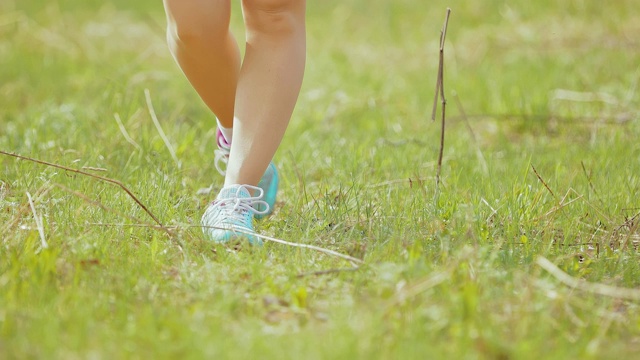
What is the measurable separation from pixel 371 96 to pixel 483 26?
6.24 feet

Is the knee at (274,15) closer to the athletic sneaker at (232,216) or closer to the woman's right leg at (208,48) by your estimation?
the woman's right leg at (208,48)

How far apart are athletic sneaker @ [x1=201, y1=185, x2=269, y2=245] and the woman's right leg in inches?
13.9

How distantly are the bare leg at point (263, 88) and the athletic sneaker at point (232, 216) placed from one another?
0.16 feet

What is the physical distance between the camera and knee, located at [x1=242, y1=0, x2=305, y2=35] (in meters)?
2.48

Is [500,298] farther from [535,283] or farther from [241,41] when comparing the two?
A: [241,41]

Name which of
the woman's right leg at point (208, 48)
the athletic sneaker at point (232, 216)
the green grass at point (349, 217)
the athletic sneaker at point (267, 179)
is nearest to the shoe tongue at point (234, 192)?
the athletic sneaker at point (232, 216)

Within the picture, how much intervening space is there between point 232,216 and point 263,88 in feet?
1.24

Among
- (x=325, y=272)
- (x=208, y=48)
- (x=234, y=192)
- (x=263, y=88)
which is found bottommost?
(x=325, y=272)

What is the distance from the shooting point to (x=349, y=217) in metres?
2.69

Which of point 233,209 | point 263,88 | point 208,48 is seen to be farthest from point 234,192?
point 208,48

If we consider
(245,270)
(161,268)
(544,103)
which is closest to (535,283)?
(245,270)

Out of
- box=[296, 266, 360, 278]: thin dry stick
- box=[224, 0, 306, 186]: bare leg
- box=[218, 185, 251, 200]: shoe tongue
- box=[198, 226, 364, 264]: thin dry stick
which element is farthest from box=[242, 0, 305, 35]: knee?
box=[296, 266, 360, 278]: thin dry stick

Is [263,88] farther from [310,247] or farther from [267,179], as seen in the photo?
[310,247]

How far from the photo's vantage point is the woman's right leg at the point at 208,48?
8.19 ft
